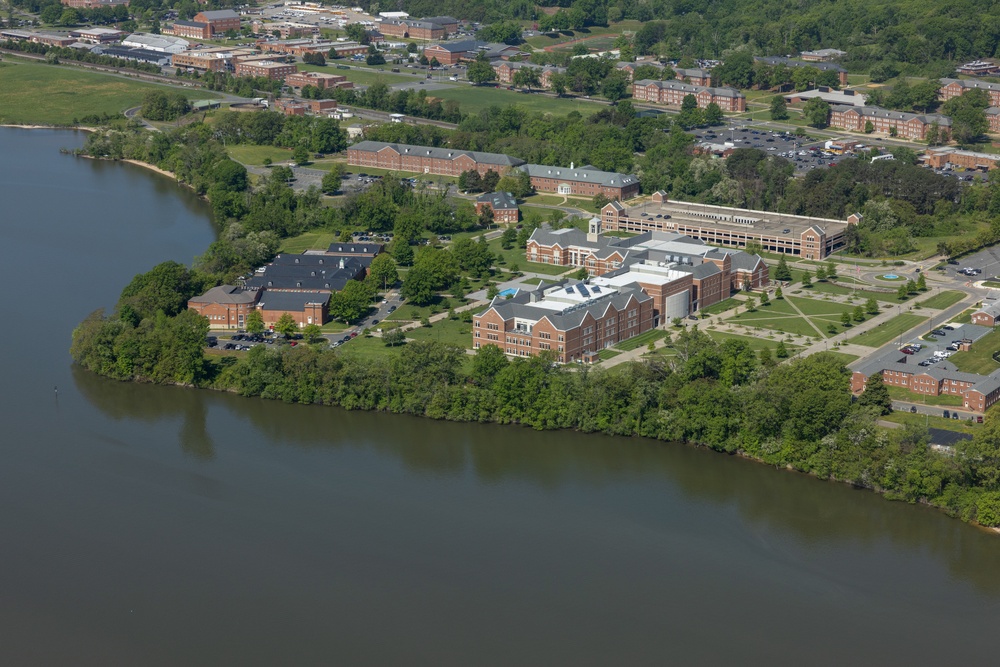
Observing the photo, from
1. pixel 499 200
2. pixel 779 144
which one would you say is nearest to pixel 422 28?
pixel 779 144

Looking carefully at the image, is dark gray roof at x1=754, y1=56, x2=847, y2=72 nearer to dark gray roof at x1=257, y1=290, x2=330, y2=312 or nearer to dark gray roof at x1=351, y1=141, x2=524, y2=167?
dark gray roof at x1=351, y1=141, x2=524, y2=167

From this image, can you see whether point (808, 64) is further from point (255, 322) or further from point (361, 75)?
point (255, 322)

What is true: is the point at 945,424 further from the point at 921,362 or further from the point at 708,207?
the point at 708,207

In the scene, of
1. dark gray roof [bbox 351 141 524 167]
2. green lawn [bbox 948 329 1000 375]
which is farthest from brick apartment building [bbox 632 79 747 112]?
green lawn [bbox 948 329 1000 375]

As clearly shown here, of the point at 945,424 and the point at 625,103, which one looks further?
the point at 625,103

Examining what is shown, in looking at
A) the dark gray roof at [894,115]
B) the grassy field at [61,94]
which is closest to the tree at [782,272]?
the dark gray roof at [894,115]

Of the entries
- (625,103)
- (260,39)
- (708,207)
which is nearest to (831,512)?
(708,207)
